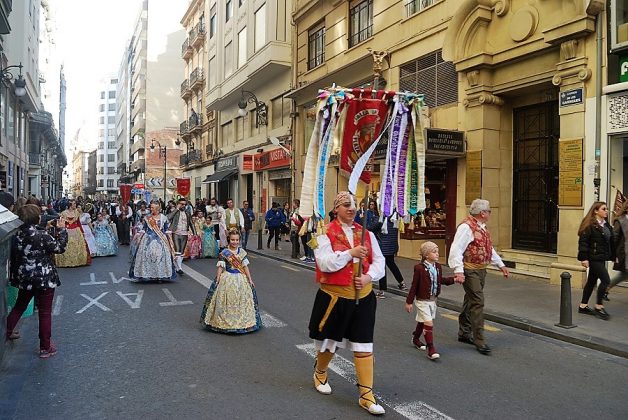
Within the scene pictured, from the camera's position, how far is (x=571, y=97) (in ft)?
32.7

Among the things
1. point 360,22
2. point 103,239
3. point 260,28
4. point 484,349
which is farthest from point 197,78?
point 484,349

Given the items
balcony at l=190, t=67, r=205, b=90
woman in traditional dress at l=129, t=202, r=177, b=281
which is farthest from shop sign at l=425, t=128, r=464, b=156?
balcony at l=190, t=67, r=205, b=90

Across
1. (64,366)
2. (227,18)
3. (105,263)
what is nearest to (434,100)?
(105,263)

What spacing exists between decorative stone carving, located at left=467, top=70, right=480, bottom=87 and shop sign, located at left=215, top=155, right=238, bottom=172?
1945 centimetres

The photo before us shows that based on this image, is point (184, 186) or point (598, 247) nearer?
point (598, 247)

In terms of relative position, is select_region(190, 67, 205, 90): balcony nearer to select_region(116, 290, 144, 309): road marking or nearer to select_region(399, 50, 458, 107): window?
select_region(399, 50, 458, 107): window

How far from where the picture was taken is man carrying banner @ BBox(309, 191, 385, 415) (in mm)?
4129

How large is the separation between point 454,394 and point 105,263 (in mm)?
11799

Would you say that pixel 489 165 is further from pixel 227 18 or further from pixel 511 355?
pixel 227 18

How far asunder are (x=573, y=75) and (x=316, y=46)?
1331cm

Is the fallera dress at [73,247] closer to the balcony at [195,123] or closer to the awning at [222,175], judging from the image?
the awning at [222,175]

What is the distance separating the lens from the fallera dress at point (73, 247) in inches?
511

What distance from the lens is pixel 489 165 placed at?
12.2 metres

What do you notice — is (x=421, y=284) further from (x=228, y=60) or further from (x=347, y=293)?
(x=228, y=60)
